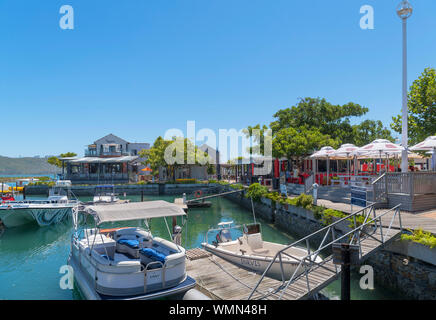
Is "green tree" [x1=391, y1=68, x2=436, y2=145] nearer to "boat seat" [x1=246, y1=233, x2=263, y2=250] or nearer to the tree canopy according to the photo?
the tree canopy

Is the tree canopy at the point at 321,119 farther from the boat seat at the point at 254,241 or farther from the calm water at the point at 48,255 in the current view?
the boat seat at the point at 254,241

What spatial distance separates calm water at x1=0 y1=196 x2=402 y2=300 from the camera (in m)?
11.5

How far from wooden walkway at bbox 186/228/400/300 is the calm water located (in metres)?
1.99

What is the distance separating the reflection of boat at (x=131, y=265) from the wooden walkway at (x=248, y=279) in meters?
1.05

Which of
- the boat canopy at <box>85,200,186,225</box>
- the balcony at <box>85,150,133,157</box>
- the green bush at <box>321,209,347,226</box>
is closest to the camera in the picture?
the boat canopy at <box>85,200,186,225</box>

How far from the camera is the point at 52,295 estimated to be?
11.6 meters

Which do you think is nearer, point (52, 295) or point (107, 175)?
point (52, 295)

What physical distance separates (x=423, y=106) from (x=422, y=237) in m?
16.9

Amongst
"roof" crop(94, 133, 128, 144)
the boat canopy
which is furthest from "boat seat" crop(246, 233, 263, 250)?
"roof" crop(94, 133, 128, 144)

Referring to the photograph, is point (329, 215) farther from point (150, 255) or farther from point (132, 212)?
point (132, 212)

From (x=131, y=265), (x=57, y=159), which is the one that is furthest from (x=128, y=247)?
(x=57, y=159)
